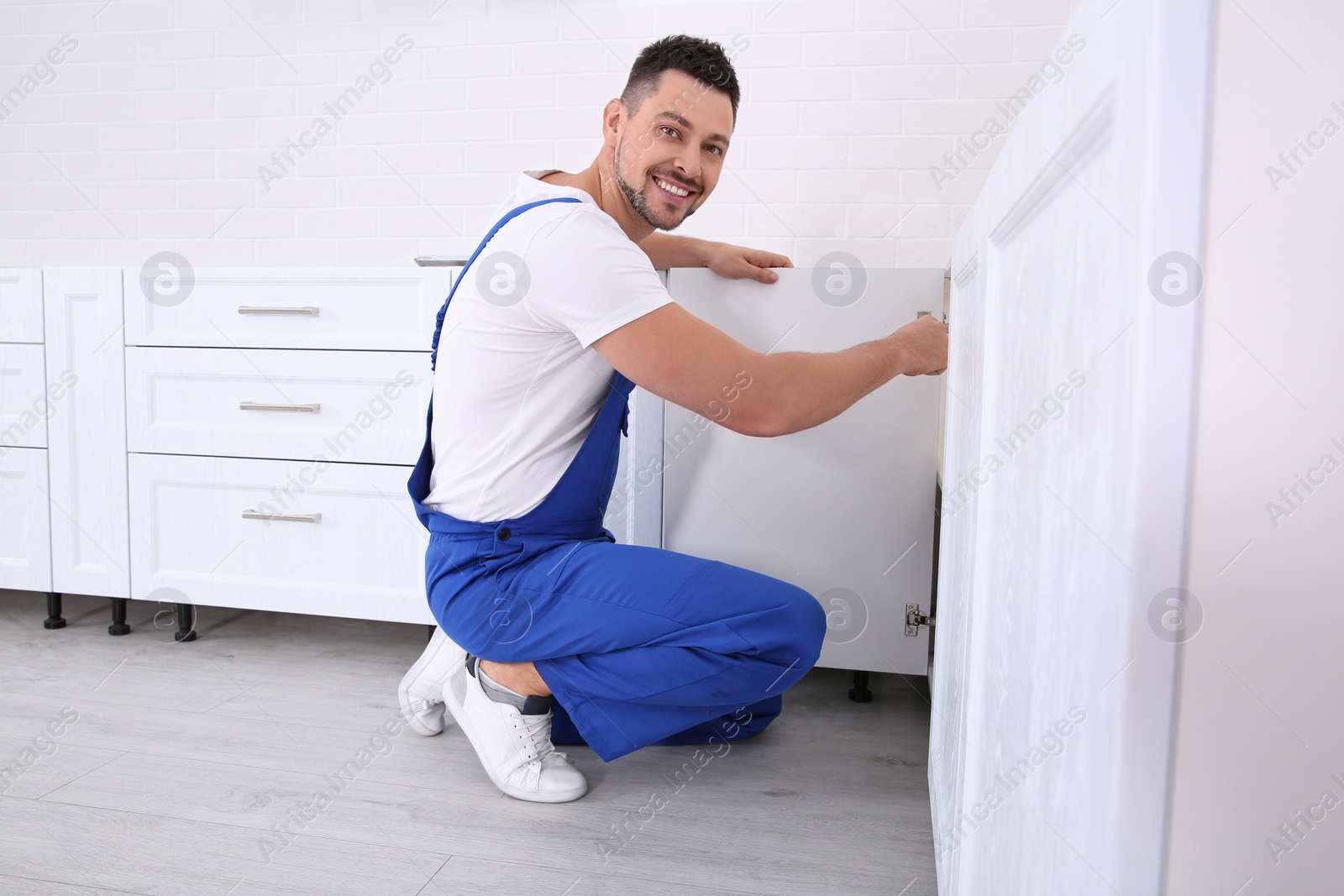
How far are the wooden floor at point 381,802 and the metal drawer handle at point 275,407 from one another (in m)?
0.56

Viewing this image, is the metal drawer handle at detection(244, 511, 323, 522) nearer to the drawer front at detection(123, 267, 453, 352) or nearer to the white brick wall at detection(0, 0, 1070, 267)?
the drawer front at detection(123, 267, 453, 352)

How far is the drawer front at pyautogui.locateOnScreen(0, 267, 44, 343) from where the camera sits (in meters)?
2.01

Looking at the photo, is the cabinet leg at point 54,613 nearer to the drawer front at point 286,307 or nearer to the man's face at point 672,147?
the drawer front at point 286,307

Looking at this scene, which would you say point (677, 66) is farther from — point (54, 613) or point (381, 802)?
point (54, 613)

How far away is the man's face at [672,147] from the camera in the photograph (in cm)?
140

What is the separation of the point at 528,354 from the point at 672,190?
15.2 inches

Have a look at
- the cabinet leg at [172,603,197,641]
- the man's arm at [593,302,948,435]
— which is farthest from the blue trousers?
the cabinet leg at [172,603,197,641]

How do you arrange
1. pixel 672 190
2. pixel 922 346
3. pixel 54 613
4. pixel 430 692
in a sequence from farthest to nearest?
pixel 54 613 < pixel 430 692 < pixel 672 190 < pixel 922 346

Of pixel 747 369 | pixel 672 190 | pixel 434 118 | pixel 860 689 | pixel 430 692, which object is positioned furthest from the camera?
pixel 434 118

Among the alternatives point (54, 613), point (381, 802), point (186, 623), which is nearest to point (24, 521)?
point (54, 613)

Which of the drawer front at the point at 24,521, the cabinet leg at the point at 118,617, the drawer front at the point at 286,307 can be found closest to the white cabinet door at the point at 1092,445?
the drawer front at the point at 286,307

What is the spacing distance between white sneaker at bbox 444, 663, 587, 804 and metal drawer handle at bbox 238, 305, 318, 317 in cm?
94

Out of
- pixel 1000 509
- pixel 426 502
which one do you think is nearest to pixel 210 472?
pixel 426 502

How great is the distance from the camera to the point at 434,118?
2.41 metres
